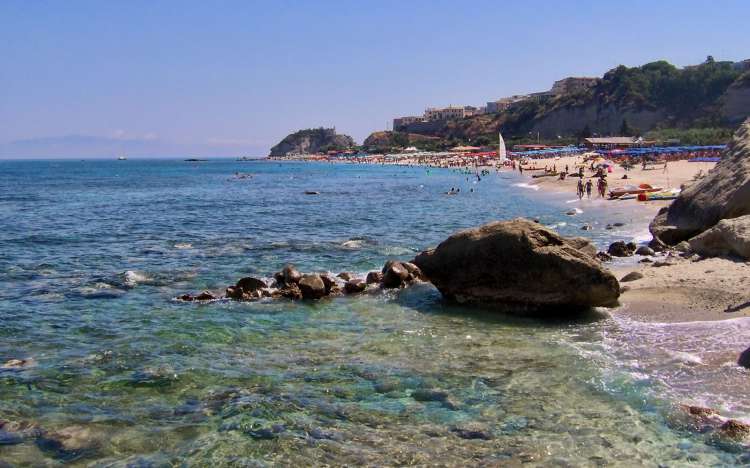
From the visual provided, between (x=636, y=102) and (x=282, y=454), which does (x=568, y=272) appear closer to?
(x=282, y=454)

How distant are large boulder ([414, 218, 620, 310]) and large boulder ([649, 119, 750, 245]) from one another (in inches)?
251

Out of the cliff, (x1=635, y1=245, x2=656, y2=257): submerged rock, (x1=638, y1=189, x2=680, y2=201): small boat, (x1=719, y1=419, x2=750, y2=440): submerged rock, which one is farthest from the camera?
the cliff

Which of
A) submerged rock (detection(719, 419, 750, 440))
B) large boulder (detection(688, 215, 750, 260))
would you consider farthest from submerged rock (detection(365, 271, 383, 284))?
submerged rock (detection(719, 419, 750, 440))

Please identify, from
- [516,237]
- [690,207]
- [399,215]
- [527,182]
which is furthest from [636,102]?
[516,237]

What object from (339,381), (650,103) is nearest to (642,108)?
(650,103)

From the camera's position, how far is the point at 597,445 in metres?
7.53

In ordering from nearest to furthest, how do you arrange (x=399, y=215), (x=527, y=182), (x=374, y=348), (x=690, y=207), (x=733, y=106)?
(x=374, y=348) < (x=690, y=207) < (x=399, y=215) < (x=527, y=182) < (x=733, y=106)

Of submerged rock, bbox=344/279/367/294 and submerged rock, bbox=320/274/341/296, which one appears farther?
submerged rock, bbox=344/279/367/294

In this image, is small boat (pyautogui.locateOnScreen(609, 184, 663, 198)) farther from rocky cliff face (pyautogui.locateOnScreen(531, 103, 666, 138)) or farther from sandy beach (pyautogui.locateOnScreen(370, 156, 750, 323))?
rocky cliff face (pyautogui.locateOnScreen(531, 103, 666, 138))

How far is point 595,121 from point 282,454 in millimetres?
152627

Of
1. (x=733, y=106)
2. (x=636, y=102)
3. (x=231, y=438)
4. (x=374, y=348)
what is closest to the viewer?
(x=231, y=438)

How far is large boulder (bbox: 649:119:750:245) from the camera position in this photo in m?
17.4

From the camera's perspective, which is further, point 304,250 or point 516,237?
point 304,250

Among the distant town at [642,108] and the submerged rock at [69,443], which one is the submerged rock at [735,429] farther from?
the distant town at [642,108]
